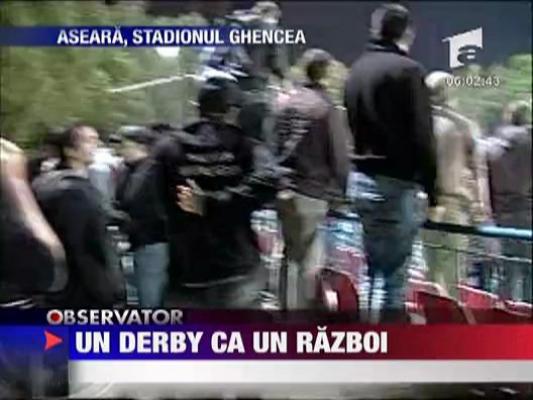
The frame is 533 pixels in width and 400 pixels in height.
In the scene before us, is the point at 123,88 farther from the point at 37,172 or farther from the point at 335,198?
the point at 335,198

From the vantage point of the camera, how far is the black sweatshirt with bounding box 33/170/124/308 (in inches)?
95.5

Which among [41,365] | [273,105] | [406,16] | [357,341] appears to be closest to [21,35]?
[273,105]

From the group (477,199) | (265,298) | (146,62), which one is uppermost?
(146,62)

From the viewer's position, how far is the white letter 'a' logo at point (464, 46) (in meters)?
2.41

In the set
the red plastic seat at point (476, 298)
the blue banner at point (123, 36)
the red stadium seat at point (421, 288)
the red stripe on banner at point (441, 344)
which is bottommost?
the red stripe on banner at point (441, 344)

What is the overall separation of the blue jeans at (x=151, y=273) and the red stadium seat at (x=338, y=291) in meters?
0.47

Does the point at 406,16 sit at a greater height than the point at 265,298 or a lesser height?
greater

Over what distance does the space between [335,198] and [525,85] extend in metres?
0.67

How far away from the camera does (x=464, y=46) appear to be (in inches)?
95.0

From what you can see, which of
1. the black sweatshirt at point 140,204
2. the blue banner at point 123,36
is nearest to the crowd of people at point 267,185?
the black sweatshirt at point 140,204

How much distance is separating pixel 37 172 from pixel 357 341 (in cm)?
108

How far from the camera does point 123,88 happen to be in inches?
94.8

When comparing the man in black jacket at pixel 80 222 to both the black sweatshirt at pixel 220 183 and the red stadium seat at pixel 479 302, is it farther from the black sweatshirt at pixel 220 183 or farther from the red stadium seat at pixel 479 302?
the red stadium seat at pixel 479 302
